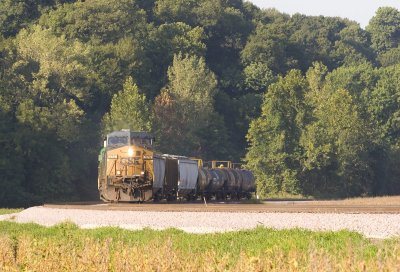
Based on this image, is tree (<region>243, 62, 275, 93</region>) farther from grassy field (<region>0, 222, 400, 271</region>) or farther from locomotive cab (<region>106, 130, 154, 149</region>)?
grassy field (<region>0, 222, 400, 271</region>)

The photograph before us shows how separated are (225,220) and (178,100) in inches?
2853

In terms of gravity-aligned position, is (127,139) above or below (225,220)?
above

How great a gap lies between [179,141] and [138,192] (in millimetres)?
48864

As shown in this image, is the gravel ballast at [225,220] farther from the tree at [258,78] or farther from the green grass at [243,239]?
the tree at [258,78]

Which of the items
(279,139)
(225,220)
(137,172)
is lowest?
(225,220)

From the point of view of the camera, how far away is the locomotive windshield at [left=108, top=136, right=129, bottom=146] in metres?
53.6

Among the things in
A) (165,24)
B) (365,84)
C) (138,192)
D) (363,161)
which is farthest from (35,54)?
(365,84)

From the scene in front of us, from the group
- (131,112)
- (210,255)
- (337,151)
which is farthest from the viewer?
(337,151)

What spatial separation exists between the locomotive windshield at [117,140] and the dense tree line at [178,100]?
2457 centimetres

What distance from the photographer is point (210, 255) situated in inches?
644

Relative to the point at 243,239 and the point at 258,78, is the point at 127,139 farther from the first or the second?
the point at 258,78

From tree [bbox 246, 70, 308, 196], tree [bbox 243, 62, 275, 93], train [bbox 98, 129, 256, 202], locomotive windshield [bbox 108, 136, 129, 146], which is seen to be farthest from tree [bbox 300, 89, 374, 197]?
locomotive windshield [bbox 108, 136, 129, 146]

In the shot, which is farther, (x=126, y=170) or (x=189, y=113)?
(x=189, y=113)

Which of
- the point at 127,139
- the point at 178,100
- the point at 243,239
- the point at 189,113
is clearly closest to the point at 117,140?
the point at 127,139
